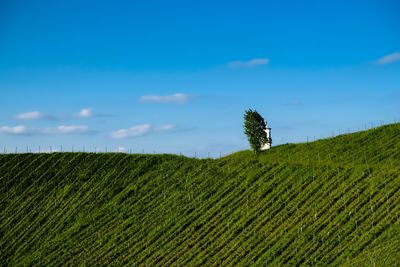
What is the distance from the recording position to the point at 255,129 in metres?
99.4

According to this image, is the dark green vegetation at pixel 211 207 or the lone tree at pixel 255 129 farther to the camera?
the lone tree at pixel 255 129

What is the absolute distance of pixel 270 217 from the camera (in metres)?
71.0

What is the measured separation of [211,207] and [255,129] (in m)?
24.4

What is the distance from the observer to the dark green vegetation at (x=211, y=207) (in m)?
63.8

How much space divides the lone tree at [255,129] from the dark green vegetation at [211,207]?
238 cm

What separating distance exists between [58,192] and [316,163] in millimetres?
38301

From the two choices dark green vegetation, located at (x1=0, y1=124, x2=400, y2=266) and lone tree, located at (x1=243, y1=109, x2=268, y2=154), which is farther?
lone tree, located at (x1=243, y1=109, x2=268, y2=154)

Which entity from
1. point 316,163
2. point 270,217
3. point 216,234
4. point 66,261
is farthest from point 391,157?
point 66,261

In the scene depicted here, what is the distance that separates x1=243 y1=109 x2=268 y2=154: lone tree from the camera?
97.2 metres

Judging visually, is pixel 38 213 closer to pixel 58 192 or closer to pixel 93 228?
pixel 58 192

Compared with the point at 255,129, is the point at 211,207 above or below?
below

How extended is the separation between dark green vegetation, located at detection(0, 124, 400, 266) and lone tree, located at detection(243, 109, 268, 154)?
238cm

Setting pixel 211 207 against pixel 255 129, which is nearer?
pixel 211 207

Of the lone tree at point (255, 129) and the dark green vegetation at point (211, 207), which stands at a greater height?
the lone tree at point (255, 129)
